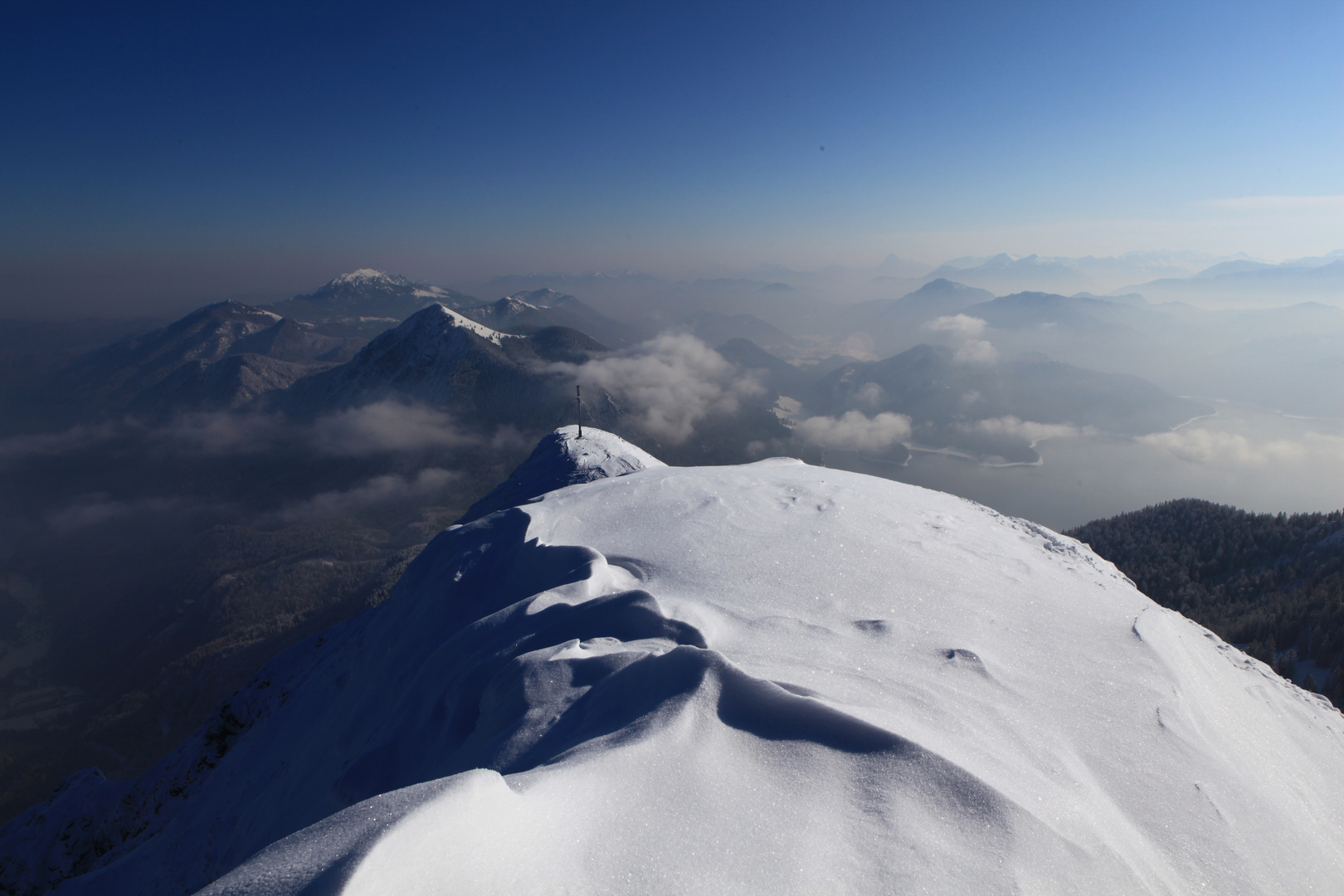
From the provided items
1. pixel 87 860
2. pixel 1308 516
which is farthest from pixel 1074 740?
pixel 1308 516

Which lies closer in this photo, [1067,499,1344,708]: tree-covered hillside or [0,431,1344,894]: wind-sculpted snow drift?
[0,431,1344,894]: wind-sculpted snow drift

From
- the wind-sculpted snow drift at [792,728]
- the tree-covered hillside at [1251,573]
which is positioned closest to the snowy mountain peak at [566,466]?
the wind-sculpted snow drift at [792,728]

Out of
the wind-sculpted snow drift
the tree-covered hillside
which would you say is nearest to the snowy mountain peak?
the wind-sculpted snow drift

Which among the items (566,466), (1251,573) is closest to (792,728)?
(566,466)

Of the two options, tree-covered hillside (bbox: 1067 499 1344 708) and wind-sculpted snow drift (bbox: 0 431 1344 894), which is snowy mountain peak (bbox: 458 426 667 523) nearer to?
wind-sculpted snow drift (bbox: 0 431 1344 894)

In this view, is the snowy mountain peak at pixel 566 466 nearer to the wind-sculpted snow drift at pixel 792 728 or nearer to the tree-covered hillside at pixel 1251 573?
the wind-sculpted snow drift at pixel 792 728
